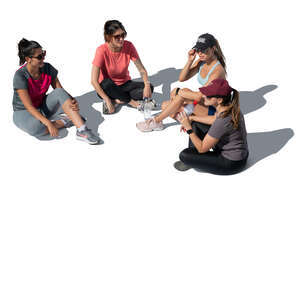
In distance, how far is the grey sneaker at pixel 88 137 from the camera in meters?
5.20

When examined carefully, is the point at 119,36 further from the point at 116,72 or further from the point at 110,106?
the point at 110,106

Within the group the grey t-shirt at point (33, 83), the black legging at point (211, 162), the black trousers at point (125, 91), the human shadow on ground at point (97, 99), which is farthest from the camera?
the black trousers at point (125, 91)

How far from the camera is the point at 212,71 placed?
489cm

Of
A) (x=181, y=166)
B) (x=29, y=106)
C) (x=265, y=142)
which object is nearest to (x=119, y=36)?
(x=29, y=106)

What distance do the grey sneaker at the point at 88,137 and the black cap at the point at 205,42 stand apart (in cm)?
191

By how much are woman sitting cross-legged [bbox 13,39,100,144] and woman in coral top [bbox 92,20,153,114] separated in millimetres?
608

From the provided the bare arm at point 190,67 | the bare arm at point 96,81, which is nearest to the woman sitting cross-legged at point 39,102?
the bare arm at point 96,81

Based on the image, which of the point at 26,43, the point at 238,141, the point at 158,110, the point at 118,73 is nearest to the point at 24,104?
the point at 26,43

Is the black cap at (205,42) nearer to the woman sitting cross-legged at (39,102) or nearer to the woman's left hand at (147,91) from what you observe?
the woman's left hand at (147,91)

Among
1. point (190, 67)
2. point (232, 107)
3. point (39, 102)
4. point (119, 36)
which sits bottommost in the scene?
point (232, 107)

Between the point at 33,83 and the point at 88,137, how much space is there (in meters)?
1.09

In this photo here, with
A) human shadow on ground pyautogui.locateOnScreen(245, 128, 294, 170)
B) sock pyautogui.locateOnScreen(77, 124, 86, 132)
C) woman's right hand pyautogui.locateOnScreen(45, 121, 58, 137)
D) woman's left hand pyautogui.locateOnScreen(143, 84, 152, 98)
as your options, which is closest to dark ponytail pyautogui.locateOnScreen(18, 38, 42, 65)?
woman's right hand pyautogui.locateOnScreen(45, 121, 58, 137)

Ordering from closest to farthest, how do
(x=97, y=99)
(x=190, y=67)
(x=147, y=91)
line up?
(x=190, y=67) < (x=147, y=91) < (x=97, y=99)

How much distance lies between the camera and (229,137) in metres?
4.18
